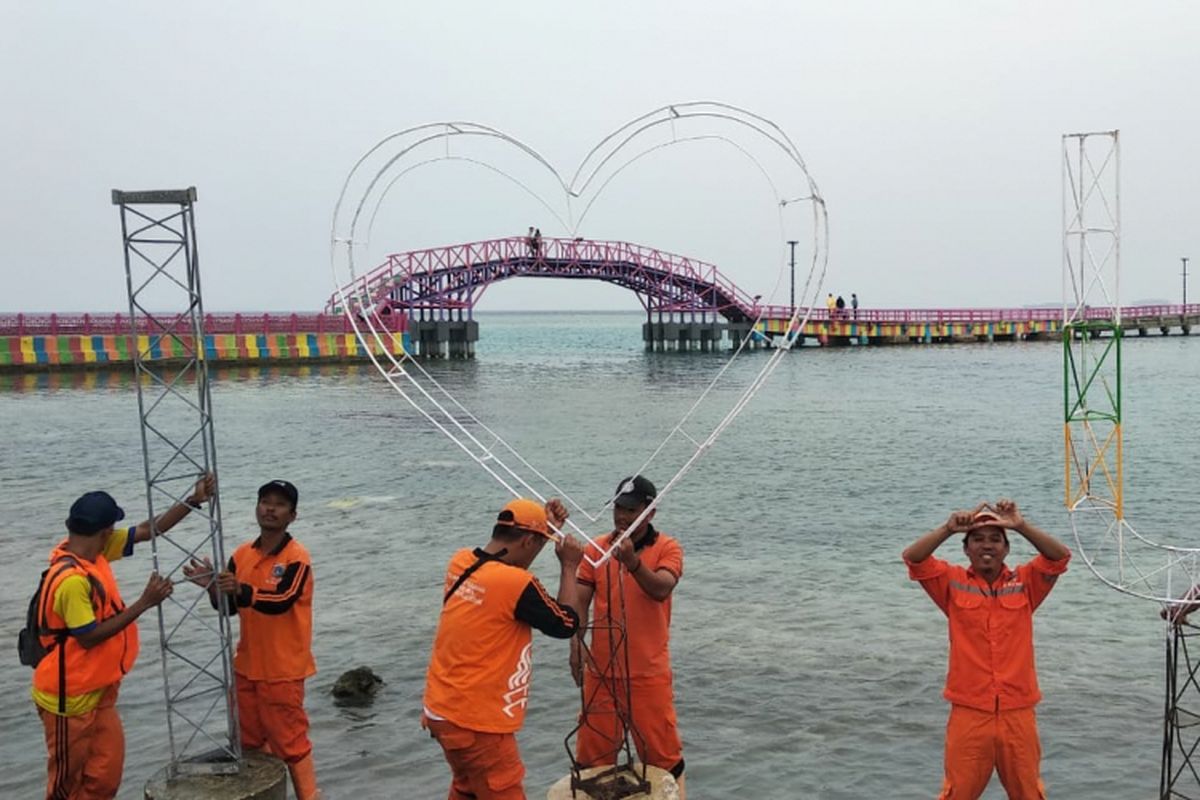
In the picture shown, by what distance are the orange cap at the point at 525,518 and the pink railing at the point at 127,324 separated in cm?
4558

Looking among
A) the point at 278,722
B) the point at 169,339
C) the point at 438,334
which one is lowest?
the point at 278,722

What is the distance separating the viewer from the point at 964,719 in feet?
18.0

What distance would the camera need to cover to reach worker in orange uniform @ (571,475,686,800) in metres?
5.62

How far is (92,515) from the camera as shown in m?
5.60

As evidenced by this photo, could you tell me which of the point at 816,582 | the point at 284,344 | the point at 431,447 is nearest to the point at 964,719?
the point at 816,582

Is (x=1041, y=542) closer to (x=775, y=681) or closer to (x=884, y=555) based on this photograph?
(x=775, y=681)

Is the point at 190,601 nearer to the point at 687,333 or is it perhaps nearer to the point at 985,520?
the point at 985,520

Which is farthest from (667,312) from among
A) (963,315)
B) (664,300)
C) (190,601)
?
(190,601)

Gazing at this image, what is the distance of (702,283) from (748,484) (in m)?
45.9

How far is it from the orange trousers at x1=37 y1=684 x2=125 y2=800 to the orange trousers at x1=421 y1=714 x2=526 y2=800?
1.95 metres

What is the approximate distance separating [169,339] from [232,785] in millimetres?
47439

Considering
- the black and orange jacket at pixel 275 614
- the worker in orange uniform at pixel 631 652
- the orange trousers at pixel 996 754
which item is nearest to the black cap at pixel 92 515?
the black and orange jacket at pixel 275 614

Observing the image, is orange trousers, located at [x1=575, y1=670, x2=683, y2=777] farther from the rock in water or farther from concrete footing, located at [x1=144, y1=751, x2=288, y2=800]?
the rock in water

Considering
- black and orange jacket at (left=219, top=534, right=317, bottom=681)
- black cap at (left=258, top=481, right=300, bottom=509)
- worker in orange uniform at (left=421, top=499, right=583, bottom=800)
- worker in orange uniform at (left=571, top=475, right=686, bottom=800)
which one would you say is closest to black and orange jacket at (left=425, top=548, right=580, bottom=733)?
worker in orange uniform at (left=421, top=499, right=583, bottom=800)
